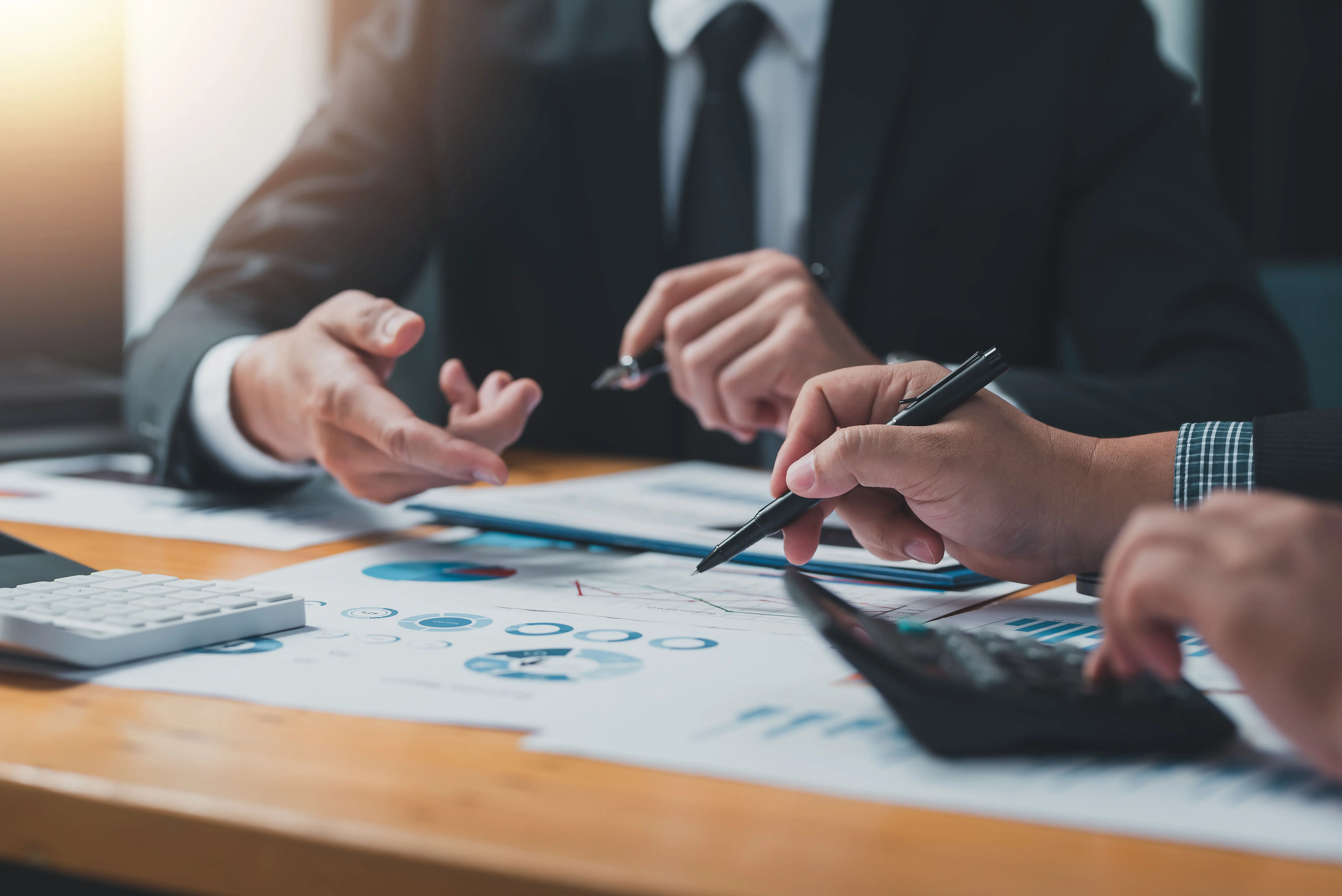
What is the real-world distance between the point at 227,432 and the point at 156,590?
398 millimetres

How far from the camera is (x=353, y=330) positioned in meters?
0.75

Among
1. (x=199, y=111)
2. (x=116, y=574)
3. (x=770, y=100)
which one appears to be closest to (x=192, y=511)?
(x=116, y=574)

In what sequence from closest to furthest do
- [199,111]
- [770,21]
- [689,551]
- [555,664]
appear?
[555,664] → [689,551] → [770,21] → [199,111]

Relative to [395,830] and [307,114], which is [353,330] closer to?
[395,830]

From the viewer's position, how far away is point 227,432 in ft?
2.75

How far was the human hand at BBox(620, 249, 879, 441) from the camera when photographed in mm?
787

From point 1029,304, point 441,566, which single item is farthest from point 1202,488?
point 1029,304

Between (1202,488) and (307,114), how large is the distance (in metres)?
1.54

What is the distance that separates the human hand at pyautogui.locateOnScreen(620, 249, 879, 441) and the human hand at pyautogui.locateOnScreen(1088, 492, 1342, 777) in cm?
46

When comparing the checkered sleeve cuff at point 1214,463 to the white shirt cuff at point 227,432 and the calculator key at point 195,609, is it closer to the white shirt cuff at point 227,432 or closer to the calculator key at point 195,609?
the calculator key at point 195,609

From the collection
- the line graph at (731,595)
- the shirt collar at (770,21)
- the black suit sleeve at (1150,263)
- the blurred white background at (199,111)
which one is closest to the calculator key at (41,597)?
the line graph at (731,595)

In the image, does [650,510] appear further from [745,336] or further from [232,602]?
[232,602]

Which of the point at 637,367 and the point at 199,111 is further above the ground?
the point at 199,111

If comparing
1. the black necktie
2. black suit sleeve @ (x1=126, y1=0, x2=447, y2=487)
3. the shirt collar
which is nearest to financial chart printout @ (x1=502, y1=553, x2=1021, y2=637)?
black suit sleeve @ (x1=126, y1=0, x2=447, y2=487)
